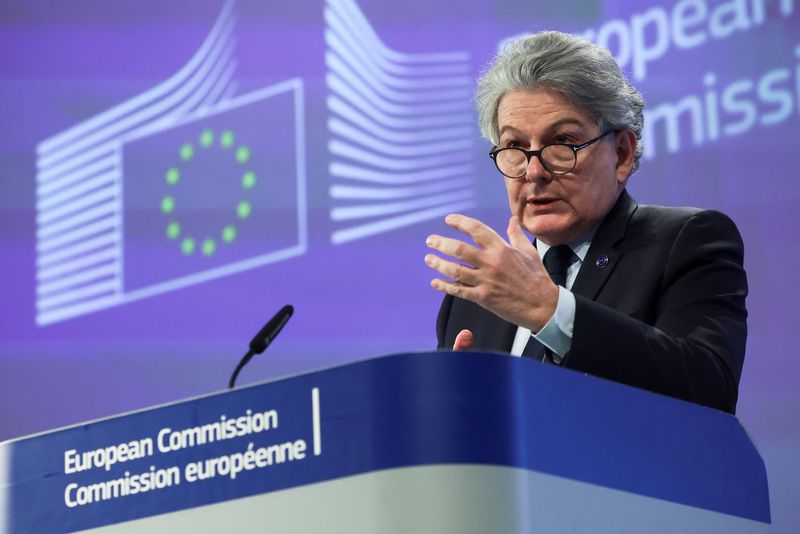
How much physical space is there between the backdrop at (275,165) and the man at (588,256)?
3.79 feet

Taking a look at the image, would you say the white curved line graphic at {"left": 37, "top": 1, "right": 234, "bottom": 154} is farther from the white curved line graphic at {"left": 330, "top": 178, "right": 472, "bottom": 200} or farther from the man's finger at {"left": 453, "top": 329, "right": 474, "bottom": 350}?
the man's finger at {"left": 453, "top": 329, "right": 474, "bottom": 350}

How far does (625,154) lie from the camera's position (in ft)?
8.07

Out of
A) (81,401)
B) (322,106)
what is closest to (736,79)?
(322,106)

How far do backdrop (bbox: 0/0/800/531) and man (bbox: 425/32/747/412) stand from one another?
1.15 m

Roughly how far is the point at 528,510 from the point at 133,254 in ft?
9.79

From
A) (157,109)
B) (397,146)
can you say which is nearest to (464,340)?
(397,146)

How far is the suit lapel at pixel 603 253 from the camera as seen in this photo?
86.7 inches

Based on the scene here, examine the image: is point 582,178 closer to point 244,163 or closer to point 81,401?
point 244,163

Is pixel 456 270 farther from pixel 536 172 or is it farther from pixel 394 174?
pixel 394 174

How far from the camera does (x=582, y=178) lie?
7.65 feet

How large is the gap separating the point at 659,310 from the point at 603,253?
0.20 meters

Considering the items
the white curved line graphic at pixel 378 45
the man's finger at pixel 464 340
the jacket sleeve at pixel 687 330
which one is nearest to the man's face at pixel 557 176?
the jacket sleeve at pixel 687 330

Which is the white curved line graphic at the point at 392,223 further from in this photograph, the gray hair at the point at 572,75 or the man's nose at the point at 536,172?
the man's nose at the point at 536,172

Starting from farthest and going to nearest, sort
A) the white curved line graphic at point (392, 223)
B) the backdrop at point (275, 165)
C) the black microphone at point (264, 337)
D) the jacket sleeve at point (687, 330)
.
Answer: the white curved line graphic at point (392, 223)
the backdrop at point (275, 165)
the black microphone at point (264, 337)
the jacket sleeve at point (687, 330)
